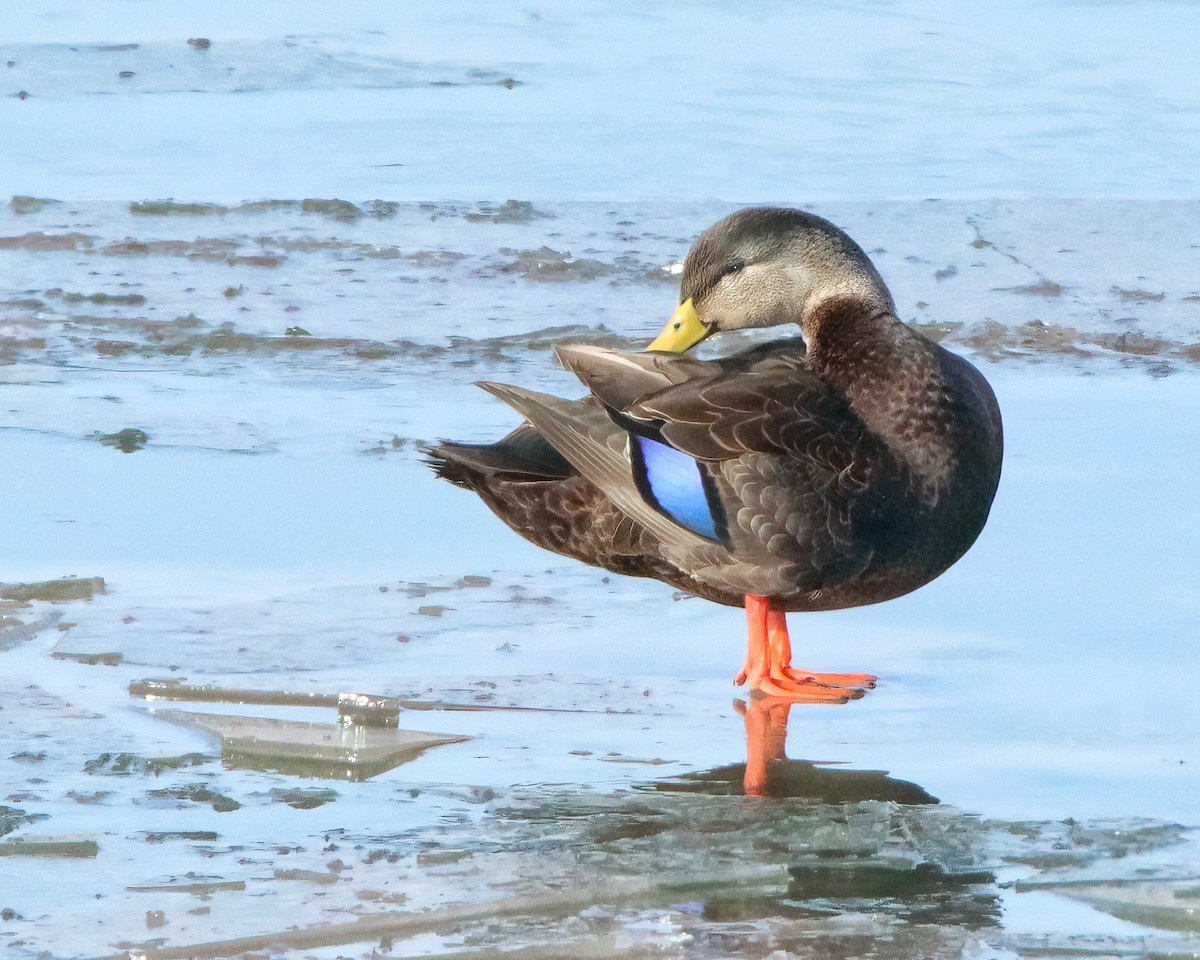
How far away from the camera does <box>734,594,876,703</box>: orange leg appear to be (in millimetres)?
3627

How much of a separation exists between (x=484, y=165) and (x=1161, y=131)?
2.79 meters

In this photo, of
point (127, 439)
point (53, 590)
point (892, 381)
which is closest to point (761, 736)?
point (892, 381)

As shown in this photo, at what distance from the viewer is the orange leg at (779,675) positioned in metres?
3.63

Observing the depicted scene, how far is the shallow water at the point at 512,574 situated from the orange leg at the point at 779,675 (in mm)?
58

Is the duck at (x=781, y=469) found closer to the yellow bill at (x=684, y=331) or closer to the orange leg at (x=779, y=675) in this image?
the orange leg at (x=779, y=675)

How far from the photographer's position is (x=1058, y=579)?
409cm

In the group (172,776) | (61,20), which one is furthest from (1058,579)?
(61,20)

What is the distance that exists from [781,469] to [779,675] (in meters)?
0.38

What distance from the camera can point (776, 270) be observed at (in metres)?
3.99

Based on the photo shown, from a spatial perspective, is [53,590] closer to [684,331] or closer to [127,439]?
[127,439]

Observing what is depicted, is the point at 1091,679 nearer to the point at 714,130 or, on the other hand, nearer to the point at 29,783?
the point at 29,783

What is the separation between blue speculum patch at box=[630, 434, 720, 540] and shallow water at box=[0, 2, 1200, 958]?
0.30 metres

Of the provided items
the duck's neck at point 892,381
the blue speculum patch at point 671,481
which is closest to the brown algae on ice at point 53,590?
the blue speculum patch at point 671,481

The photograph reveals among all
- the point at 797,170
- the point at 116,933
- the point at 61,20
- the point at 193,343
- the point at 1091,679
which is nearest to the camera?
the point at 116,933
